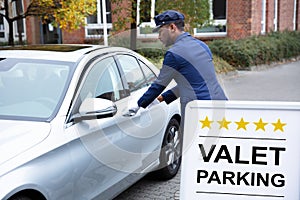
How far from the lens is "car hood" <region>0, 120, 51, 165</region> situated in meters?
2.98

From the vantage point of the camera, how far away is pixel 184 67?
4039 mm

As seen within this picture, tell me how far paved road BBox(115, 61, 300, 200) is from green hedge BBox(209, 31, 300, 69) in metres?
0.44

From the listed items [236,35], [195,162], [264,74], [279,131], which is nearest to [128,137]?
[195,162]

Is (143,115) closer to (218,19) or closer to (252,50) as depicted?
(252,50)

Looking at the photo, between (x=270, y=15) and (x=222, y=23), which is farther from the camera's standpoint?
(x=270, y=15)

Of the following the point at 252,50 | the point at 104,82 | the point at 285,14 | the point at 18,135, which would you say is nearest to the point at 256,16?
the point at 252,50

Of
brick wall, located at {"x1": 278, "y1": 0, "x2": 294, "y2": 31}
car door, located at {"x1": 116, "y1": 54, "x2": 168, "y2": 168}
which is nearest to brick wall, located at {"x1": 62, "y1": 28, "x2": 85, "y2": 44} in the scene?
brick wall, located at {"x1": 278, "y1": 0, "x2": 294, "y2": 31}

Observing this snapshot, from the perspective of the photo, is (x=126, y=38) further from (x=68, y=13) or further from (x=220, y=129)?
(x=220, y=129)

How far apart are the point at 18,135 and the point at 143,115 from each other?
1763 millimetres

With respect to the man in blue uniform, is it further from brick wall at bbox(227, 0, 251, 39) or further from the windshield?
brick wall at bbox(227, 0, 251, 39)

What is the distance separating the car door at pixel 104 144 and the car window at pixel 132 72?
194mm

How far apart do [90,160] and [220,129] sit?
1096 mm

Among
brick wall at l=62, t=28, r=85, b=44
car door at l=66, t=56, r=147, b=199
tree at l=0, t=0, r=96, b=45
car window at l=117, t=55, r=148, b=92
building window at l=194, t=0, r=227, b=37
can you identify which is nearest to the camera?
car door at l=66, t=56, r=147, b=199

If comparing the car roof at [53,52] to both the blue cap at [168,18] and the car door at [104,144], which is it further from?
the blue cap at [168,18]
